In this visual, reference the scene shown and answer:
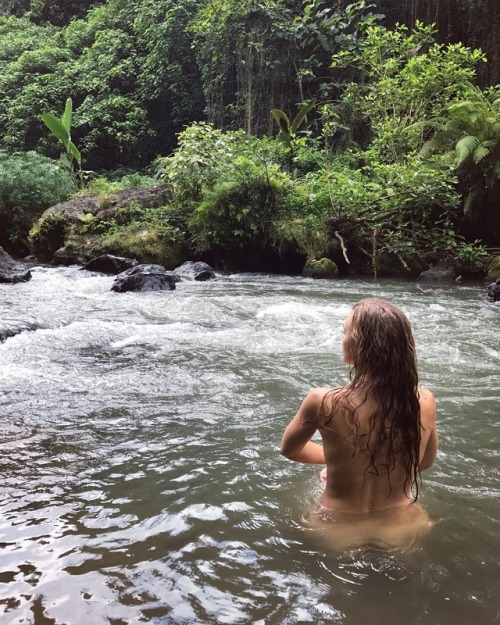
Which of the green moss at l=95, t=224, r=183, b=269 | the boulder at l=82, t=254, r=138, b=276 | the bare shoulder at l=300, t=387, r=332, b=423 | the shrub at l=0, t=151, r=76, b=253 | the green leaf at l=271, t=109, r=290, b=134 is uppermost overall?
the green leaf at l=271, t=109, r=290, b=134

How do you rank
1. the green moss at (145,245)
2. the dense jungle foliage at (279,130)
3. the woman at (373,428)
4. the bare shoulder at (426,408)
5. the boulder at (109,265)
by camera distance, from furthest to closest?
the green moss at (145,245), the dense jungle foliage at (279,130), the boulder at (109,265), the bare shoulder at (426,408), the woman at (373,428)

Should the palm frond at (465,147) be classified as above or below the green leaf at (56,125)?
below

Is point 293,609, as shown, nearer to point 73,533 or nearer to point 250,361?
point 73,533

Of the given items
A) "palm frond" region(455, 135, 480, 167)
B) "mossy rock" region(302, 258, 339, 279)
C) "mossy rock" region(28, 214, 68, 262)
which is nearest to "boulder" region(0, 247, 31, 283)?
"mossy rock" region(28, 214, 68, 262)

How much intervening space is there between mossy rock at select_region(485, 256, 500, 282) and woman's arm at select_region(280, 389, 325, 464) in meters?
10.2

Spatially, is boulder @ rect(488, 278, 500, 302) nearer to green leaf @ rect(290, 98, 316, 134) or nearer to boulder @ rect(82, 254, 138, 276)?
boulder @ rect(82, 254, 138, 276)

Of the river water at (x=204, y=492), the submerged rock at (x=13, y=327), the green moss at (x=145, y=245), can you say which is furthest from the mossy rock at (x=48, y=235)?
the river water at (x=204, y=492)

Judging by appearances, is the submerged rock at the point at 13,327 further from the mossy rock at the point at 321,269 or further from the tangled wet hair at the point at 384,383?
the mossy rock at the point at 321,269

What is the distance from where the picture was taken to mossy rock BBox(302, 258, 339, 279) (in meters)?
12.3

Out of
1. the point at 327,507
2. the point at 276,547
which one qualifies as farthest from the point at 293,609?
the point at 327,507

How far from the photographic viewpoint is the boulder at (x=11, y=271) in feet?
35.8

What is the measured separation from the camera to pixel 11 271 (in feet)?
37.0

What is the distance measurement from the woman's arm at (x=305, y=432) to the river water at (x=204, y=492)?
33 cm

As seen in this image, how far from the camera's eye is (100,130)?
2508 centimetres
